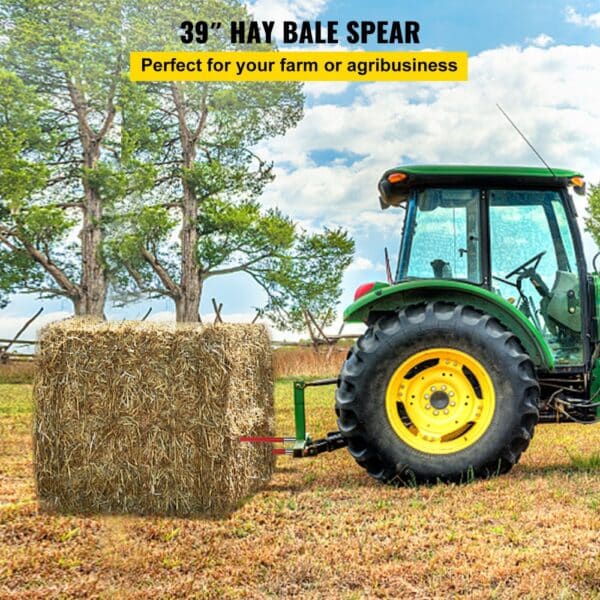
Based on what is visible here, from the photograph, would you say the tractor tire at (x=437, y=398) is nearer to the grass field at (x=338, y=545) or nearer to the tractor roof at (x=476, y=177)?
the grass field at (x=338, y=545)

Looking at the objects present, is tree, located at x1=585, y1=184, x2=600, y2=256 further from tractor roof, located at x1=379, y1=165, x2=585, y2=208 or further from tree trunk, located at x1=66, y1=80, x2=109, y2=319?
tractor roof, located at x1=379, y1=165, x2=585, y2=208

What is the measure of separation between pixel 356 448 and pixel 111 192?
1393 cm

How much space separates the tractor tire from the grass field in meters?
0.16

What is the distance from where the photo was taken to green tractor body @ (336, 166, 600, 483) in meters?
4.22

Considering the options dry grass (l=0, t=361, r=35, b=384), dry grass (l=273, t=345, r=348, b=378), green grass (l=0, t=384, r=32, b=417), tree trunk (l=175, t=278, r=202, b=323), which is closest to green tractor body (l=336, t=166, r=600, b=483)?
green grass (l=0, t=384, r=32, b=417)

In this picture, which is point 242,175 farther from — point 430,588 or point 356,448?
point 430,588

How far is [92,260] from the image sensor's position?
17.4 meters

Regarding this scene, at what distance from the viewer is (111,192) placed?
55.8 feet

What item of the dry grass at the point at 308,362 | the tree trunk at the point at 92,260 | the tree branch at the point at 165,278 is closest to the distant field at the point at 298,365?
the dry grass at the point at 308,362

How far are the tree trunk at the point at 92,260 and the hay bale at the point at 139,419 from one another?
43.9 feet

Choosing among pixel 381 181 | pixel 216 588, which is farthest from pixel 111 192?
pixel 216 588

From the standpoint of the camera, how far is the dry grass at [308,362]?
15102 mm

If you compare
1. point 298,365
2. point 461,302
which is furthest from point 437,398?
point 298,365

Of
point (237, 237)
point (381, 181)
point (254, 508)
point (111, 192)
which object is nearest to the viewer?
point (254, 508)
